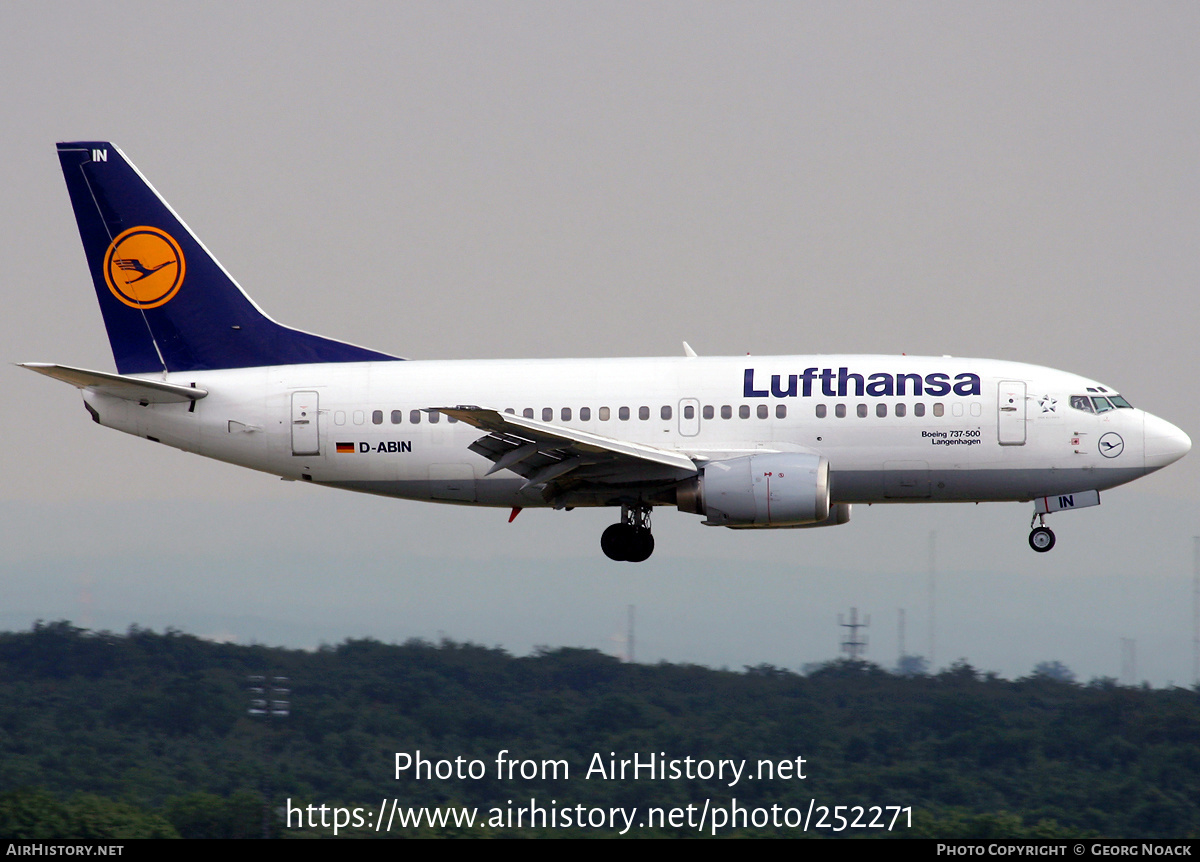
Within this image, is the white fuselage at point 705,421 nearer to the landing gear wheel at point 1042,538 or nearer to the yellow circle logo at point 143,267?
the landing gear wheel at point 1042,538

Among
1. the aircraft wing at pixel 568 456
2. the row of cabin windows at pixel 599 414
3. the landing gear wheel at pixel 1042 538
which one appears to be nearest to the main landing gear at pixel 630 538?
the aircraft wing at pixel 568 456

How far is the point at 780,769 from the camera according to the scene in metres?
61.2

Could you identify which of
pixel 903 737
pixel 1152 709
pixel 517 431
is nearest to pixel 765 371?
pixel 517 431

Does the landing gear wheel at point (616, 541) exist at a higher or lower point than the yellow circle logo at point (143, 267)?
lower

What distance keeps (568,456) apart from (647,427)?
2317 millimetres

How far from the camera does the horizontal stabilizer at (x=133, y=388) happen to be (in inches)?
1337

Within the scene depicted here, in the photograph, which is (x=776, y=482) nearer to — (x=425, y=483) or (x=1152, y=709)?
(x=425, y=483)

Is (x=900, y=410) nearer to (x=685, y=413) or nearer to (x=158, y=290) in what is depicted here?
(x=685, y=413)

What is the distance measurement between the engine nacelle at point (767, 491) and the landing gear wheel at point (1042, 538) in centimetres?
628

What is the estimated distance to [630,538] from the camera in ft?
114

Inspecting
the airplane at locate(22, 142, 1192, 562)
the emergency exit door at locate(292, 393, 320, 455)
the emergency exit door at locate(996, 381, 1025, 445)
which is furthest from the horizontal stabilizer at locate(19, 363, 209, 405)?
the emergency exit door at locate(996, 381, 1025, 445)
